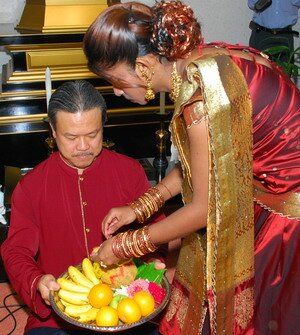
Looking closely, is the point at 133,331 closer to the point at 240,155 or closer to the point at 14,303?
the point at 240,155

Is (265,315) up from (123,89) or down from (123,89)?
down

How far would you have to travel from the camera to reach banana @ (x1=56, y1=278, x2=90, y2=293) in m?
1.80

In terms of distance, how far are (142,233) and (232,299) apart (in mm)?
400

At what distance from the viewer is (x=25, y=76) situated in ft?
10.9

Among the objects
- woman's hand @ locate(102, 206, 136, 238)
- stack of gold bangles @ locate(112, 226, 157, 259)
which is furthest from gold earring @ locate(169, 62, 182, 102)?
woman's hand @ locate(102, 206, 136, 238)

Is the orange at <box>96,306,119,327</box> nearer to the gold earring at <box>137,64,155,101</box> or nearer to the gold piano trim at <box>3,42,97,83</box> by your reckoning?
the gold earring at <box>137,64,155,101</box>

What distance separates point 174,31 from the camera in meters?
1.58

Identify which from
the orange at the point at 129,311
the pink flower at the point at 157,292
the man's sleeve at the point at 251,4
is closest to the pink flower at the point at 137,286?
the pink flower at the point at 157,292

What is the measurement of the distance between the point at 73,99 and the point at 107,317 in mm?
815

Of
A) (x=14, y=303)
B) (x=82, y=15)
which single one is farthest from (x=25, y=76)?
(x=14, y=303)

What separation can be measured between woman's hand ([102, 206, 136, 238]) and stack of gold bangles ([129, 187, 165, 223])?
0.08 feet

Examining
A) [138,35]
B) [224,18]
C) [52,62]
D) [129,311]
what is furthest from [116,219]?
[224,18]

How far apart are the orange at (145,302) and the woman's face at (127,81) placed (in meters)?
0.65

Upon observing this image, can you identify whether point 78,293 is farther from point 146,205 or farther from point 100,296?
point 146,205
